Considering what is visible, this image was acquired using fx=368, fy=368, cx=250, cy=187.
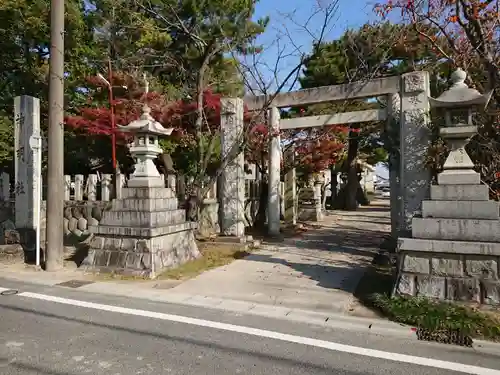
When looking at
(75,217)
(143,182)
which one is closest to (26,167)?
(75,217)

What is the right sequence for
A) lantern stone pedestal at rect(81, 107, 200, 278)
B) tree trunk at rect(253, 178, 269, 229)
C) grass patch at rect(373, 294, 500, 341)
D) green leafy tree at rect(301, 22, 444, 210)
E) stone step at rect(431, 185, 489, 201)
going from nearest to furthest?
grass patch at rect(373, 294, 500, 341)
stone step at rect(431, 185, 489, 201)
lantern stone pedestal at rect(81, 107, 200, 278)
green leafy tree at rect(301, 22, 444, 210)
tree trunk at rect(253, 178, 269, 229)

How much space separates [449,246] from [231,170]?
703 centimetres

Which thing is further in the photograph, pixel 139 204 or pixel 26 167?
pixel 26 167

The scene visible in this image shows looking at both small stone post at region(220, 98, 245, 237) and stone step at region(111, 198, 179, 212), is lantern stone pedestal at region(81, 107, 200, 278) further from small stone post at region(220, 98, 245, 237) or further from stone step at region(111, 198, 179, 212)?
small stone post at region(220, 98, 245, 237)

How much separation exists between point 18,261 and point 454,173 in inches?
354

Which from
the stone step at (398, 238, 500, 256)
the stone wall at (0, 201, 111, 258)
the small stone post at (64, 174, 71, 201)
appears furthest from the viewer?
the small stone post at (64, 174, 71, 201)

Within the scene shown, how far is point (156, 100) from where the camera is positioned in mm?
12594

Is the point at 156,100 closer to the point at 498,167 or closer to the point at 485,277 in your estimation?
the point at 498,167

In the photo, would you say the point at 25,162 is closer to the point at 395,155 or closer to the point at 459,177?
the point at 459,177

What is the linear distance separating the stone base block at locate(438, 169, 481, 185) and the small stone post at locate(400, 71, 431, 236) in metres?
3.63

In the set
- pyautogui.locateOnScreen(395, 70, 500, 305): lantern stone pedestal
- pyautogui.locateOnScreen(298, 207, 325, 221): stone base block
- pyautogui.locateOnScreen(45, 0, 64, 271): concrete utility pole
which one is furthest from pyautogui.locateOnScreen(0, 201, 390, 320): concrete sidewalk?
pyautogui.locateOnScreen(298, 207, 325, 221): stone base block

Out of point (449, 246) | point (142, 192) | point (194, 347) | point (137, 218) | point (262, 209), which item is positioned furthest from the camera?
point (262, 209)

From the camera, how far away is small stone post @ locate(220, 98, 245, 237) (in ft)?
35.4

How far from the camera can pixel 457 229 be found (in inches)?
199
